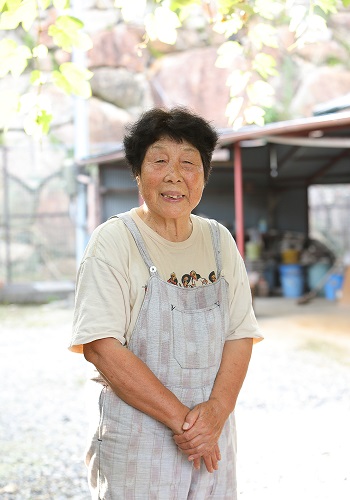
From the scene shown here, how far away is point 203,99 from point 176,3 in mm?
16489

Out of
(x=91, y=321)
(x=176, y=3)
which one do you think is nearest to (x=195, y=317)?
(x=91, y=321)

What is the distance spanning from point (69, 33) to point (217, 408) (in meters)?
1.37

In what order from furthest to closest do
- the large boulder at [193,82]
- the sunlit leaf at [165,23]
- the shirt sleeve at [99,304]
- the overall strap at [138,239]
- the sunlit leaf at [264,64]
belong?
1. the large boulder at [193,82]
2. the sunlit leaf at [264,64]
3. the sunlit leaf at [165,23]
4. the overall strap at [138,239]
5. the shirt sleeve at [99,304]

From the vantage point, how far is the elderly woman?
72.7 inches

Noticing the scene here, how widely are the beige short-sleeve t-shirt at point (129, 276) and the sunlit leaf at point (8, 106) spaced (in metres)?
0.65

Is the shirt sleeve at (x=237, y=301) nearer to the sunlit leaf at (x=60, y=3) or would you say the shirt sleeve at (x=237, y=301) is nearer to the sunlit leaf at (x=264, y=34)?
the sunlit leaf at (x=60, y=3)

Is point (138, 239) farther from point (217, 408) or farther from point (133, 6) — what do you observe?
point (133, 6)

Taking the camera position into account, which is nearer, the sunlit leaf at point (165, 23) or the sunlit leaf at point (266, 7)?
the sunlit leaf at point (165, 23)

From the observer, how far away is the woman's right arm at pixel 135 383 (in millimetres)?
1822

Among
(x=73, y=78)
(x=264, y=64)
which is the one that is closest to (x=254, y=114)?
(x=264, y=64)

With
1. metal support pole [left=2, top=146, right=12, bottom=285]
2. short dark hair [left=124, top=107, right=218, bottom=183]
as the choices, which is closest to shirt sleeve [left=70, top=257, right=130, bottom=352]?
short dark hair [left=124, top=107, right=218, bottom=183]

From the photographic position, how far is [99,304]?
183cm

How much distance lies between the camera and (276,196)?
13.9m

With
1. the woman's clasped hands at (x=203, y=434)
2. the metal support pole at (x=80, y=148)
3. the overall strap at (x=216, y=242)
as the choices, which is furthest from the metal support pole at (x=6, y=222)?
the woman's clasped hands at (x=203, y=434)
